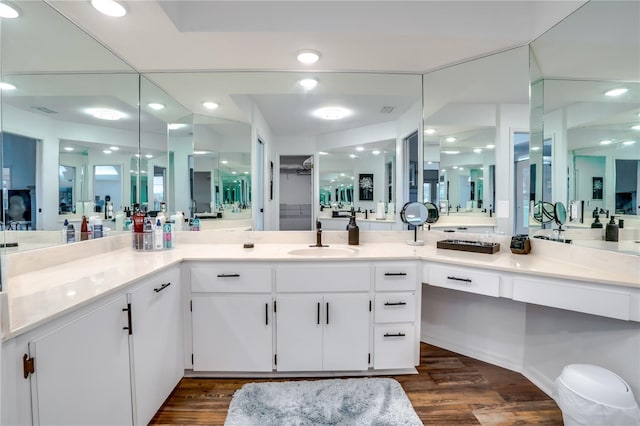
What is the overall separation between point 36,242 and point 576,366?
2.84 meters

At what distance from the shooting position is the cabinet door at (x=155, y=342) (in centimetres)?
137

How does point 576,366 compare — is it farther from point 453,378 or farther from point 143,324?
point 143,324

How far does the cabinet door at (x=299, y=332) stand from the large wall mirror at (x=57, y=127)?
1358 millimetres

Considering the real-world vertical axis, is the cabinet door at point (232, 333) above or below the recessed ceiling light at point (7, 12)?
below

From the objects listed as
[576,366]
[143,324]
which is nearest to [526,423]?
[576,366]

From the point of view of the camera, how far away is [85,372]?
108cm

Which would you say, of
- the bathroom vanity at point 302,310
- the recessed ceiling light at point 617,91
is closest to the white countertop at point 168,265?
the bathroom vanity at point 302,310

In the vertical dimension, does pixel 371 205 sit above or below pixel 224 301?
above

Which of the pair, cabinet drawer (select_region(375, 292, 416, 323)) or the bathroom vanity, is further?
cabinet drawer (select_region(375, 292, 416, 323))

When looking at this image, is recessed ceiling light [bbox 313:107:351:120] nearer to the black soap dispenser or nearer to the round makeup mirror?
the round makeup mirror

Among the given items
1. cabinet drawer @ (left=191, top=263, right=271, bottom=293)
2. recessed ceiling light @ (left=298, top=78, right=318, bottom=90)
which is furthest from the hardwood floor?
recessed ceiling light @ (left=298, top=78, right=318, bottom=90)

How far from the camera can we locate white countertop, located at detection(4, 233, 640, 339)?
1024 mm

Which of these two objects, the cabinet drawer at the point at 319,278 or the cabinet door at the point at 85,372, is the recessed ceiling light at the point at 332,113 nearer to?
the cabinet drawer at the point at 319,278

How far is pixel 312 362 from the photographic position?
72.7 inches
